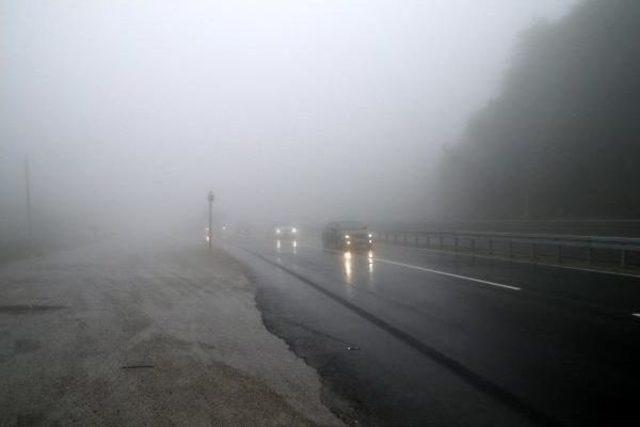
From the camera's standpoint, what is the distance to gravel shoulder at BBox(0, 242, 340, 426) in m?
5.36

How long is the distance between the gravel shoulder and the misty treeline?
34135 mm

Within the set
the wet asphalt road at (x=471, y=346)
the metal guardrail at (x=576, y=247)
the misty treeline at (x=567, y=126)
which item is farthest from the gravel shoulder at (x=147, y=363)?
the misty treeline at (x=567, y=126)

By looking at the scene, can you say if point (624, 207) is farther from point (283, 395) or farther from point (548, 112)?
point (283, 395)

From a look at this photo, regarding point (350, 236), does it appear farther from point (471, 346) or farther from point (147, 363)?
Result: point (147, 363)

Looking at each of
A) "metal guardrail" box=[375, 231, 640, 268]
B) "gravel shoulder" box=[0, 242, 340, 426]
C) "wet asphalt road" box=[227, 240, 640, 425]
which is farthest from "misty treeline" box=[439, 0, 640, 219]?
"gravel shoulder" box=[0, 242, 340, 426]

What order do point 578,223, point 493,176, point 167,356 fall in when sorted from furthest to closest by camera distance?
point 493,176, point 578,223, point 167,356

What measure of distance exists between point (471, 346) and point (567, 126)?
4051 centimetres

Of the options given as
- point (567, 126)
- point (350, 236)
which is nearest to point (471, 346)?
point (350, 236)

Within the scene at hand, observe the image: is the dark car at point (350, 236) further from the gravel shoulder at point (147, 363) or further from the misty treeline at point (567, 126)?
the misty treeline at point (567, 126)

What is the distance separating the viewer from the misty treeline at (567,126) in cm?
3819

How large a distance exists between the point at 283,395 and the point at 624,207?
1476 inches

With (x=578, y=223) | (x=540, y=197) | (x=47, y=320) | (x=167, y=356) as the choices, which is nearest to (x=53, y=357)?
(x=167, y=356)

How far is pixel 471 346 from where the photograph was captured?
24.8 ft

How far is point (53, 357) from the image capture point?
7.47 metres
